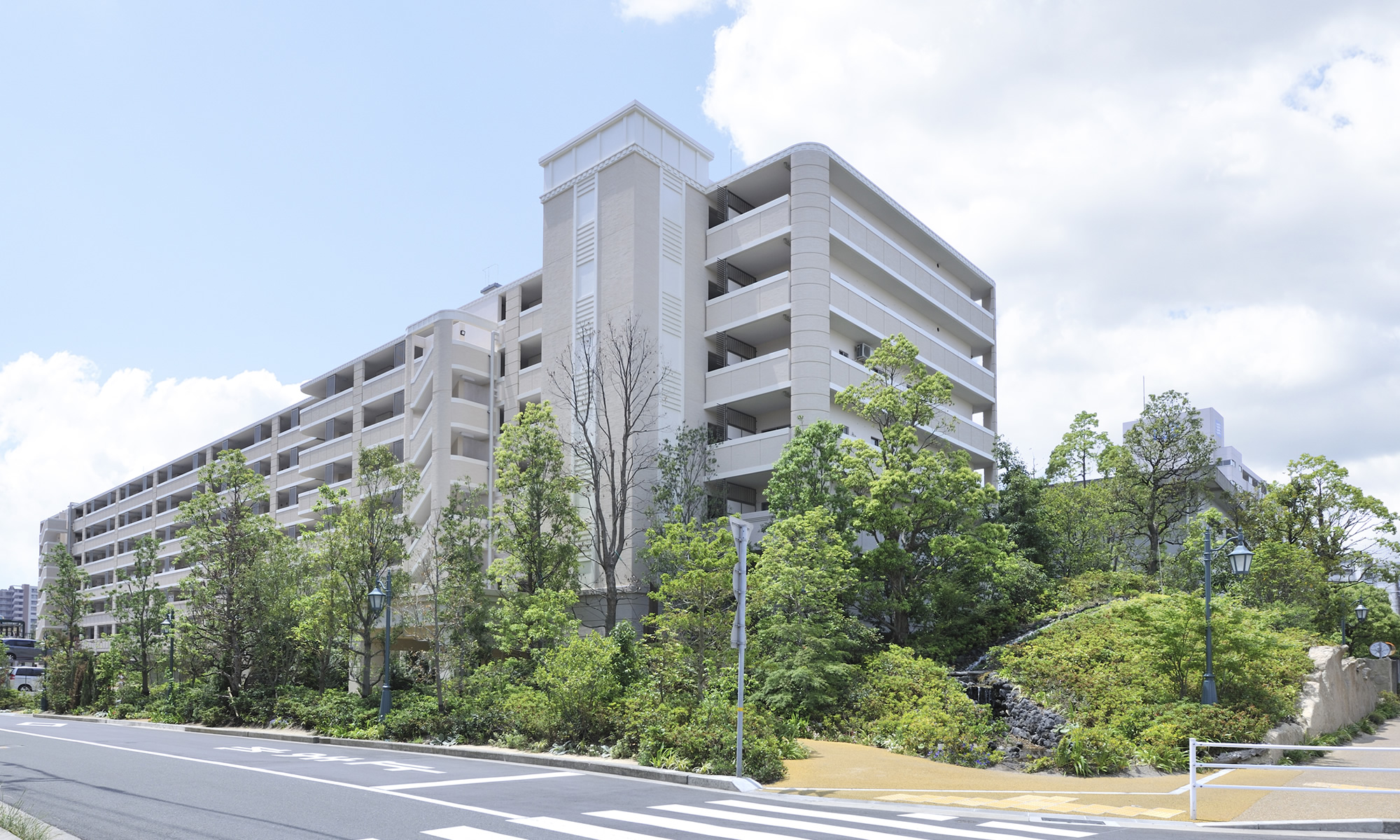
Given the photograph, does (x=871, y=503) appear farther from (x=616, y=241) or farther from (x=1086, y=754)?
(x=616, y=241)

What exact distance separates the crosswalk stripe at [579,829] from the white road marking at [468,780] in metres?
3.86

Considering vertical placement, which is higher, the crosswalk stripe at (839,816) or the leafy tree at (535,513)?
the leafy tree at (535,513)

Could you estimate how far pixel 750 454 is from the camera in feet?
108

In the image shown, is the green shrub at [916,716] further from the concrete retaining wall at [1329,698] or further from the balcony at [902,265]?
the balcony at [902,265]

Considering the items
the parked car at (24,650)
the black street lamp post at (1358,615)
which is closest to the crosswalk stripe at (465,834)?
the black street lamp post at (1358,615)

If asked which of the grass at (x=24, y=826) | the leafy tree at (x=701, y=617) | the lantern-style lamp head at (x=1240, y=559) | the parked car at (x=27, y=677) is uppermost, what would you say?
the lantern-style lamp head at (x=1240, y=559)

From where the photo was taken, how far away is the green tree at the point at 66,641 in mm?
43309

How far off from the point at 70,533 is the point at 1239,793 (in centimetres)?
11178

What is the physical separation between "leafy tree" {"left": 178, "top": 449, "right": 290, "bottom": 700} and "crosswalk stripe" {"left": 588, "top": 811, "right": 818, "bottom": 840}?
24.9 meters

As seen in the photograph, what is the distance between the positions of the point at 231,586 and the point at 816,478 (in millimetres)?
20913

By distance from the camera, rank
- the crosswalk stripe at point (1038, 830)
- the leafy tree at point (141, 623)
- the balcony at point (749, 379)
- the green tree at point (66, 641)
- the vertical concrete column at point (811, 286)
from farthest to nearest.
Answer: the green tree at point (66, 641) → the leafy tree at point (141, 623) → the balcony at point (749, 379) → the vertical concrete column at point (811, 286) → the crosswalk stripe at point (1038, 830)

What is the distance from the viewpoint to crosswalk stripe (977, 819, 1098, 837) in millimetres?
10086

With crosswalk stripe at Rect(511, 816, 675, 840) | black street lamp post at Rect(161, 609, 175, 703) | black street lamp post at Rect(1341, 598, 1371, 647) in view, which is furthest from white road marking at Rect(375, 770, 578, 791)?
black street lamp post at Rect(1341, 598, 1371, 647)

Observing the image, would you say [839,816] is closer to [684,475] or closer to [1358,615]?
[684,475]
